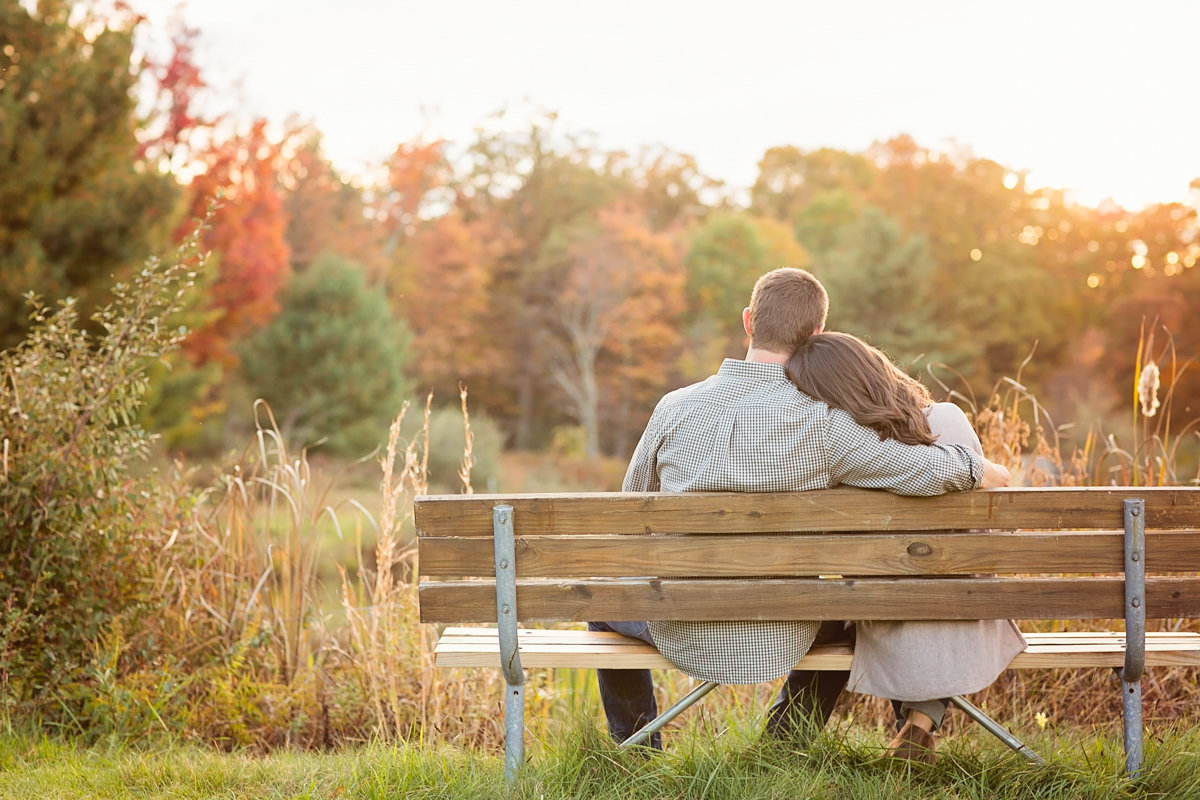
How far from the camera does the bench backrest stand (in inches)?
97.5

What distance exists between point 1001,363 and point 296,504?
96.6 ft

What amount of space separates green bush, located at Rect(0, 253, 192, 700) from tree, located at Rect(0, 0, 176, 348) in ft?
26.4

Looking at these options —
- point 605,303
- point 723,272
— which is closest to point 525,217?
point 605,303

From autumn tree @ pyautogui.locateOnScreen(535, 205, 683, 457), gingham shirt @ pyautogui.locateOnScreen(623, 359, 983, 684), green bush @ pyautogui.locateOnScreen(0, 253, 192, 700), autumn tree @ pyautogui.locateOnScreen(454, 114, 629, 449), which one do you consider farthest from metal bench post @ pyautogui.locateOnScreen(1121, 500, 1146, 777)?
autumn tree @ pyautogui.locateOnScreen(454, 114, 629, 449)

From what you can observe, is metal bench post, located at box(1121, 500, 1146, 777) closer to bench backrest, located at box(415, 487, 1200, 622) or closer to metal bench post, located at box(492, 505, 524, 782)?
bench backrest, located at box(415, 487, 1200, 622)

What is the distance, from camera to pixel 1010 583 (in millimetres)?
2512

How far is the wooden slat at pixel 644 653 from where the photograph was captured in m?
2.55

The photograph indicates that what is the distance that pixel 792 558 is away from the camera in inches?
98.1

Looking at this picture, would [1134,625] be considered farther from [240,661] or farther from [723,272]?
[723,272]

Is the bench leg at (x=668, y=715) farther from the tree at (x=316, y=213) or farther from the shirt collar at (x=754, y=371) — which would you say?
the tree at (x=316, y=213)

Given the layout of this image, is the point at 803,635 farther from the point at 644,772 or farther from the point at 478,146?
the point at 478,146

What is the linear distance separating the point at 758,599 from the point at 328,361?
2000 cm


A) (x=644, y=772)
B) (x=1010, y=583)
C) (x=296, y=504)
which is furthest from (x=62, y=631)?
(x=1010, y=583)

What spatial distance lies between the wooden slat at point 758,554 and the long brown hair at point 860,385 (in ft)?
0.89
